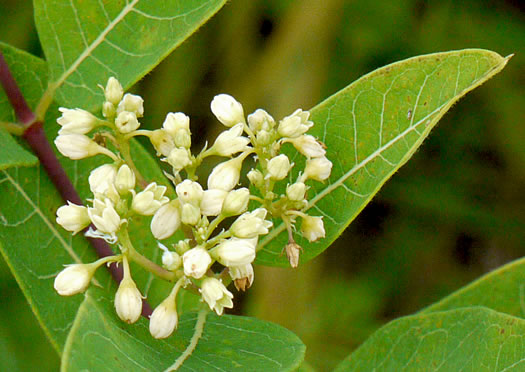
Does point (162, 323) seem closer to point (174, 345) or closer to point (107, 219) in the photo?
point (174, 345)

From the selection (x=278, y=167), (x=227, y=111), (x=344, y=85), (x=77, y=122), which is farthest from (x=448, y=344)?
(x=344, y=85)

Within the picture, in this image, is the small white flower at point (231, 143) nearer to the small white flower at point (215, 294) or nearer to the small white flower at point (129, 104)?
the small white flower at point (129, 104)

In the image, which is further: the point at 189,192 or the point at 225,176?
the point at 225,176

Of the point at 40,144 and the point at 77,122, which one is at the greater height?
the point at 77,122

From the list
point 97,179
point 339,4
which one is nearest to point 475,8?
point 339,4

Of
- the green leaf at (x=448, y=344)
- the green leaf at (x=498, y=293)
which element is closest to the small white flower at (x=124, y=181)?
the green leaf at (x=448, y=344)
